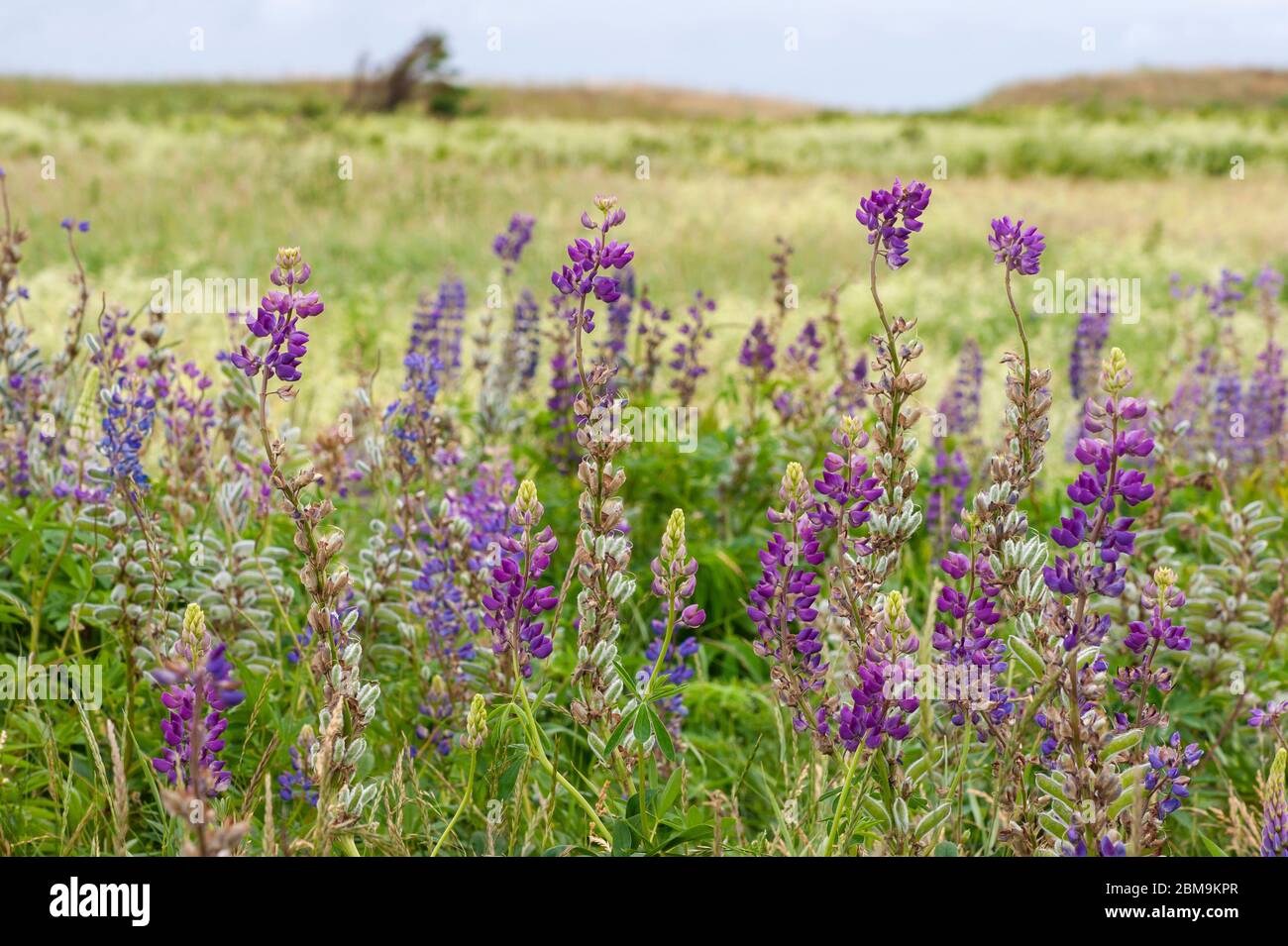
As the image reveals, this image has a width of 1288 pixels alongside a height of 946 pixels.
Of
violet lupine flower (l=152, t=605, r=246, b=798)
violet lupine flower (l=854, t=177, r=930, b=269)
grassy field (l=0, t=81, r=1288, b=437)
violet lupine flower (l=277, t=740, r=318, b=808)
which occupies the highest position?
grassy field (l=0, t=81, r=1288, b=437)

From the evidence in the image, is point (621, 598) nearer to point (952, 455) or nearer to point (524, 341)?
point (952, 455)

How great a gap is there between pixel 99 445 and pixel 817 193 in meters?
17.7

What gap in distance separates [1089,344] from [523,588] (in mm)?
3893

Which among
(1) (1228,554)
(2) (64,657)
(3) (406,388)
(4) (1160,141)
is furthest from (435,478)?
(4) (1160,141)

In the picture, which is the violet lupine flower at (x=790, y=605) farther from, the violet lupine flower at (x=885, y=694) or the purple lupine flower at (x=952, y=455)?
the purple lupine flower at (x=952, y=455)

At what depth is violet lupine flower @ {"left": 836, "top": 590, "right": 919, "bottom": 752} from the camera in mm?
Result: 1592

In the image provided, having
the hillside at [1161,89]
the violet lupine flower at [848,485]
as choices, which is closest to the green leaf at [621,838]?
the violet lupine flower at [848,485]

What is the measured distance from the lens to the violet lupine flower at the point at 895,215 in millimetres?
1795

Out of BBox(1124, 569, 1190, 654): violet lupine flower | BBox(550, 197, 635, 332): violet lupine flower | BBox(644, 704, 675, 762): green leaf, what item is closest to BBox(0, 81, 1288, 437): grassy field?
BBox(1124, 569, 1190, 654): violet lupine flower

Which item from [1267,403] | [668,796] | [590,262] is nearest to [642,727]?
[668,796]

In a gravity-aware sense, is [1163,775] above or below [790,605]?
below

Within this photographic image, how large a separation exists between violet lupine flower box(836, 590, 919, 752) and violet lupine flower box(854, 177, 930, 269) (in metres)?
0.54

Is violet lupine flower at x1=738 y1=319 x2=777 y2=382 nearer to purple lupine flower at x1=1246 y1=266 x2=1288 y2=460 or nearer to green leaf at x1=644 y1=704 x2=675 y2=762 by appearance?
purple lupine flower at x1=1246 y1=266 x2=1288 y2=460

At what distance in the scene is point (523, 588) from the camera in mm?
1816
